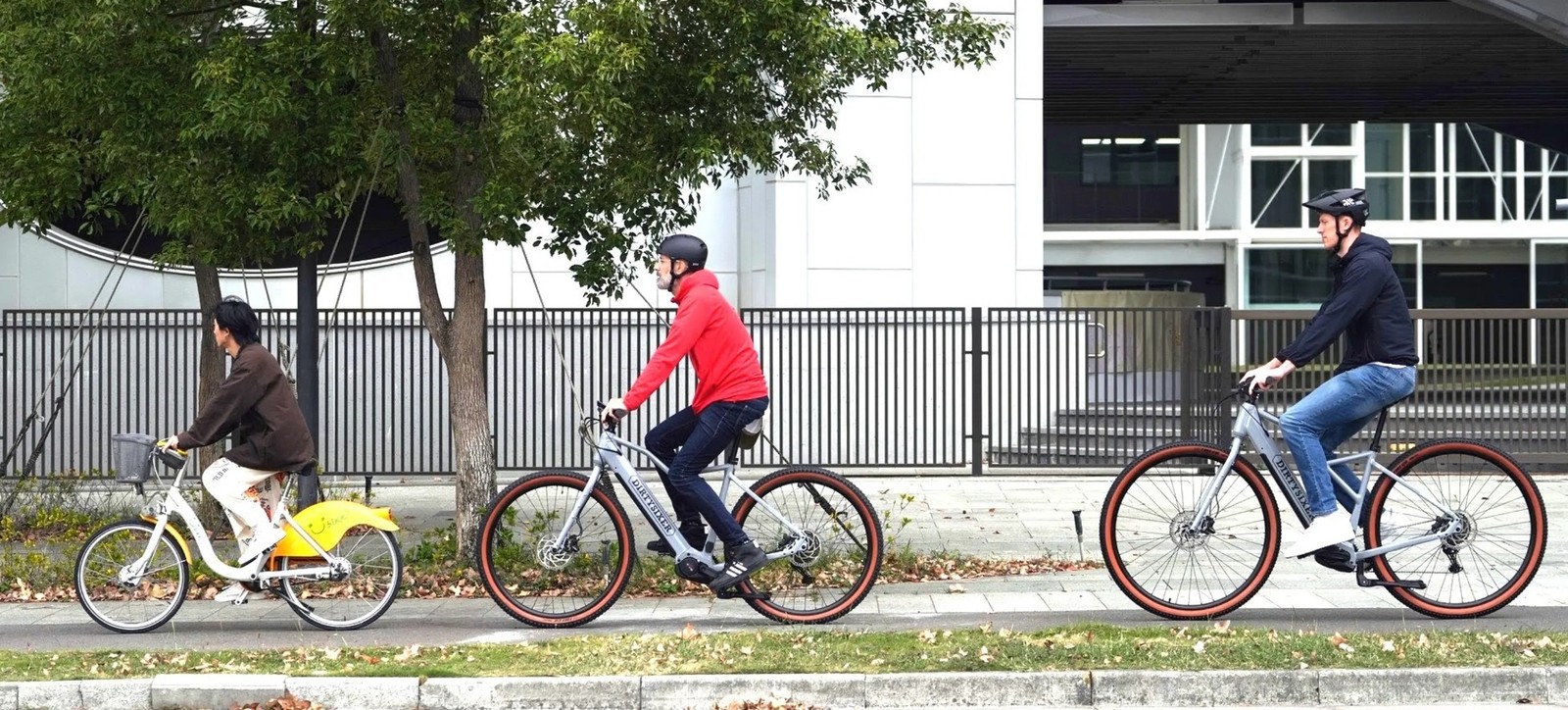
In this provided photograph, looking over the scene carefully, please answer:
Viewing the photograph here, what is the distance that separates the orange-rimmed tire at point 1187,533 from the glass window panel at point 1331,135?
129 feet

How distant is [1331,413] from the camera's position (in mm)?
7703

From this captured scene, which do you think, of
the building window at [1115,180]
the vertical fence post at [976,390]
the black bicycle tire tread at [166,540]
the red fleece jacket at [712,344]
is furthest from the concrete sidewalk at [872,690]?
the building window at [1115,180]

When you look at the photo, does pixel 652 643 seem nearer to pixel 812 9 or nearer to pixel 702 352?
pixel 702 352

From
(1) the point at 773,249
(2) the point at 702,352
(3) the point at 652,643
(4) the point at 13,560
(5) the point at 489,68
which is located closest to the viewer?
(3) the point at 652,643

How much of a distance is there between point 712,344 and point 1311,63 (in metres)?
17.4

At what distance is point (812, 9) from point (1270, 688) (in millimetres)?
4380

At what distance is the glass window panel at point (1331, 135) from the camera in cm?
4541

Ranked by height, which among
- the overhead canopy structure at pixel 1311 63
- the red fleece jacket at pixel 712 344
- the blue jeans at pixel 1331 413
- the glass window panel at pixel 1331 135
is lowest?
the blue jeans at pixel 1331 413

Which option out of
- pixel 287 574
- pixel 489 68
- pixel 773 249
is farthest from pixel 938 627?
pixel 773 249

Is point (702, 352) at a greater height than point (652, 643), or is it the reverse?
point (702, 352)

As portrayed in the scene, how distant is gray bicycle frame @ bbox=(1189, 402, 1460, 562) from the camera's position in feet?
25.6

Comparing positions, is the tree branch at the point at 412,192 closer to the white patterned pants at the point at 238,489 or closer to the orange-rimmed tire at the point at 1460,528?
the white patterned pants at the point at 238,489

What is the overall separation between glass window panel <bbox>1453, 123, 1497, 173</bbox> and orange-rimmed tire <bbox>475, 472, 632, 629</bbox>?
137 feet

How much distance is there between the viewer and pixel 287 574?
8156mm
